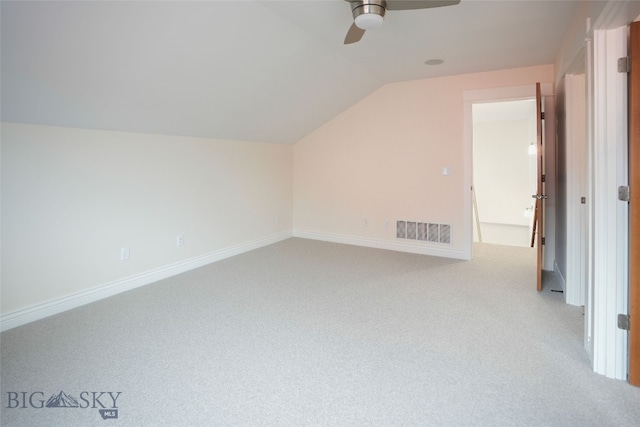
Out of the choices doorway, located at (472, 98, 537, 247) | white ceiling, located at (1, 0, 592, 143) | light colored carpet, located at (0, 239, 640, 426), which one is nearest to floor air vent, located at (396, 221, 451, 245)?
light colored carpet, located at (0, 239, 640, 426)

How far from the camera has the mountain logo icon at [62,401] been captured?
1.79 metres

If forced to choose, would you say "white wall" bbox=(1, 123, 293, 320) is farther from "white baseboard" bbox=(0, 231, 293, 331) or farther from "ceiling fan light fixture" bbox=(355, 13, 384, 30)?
"ceiling fan light fixture" bbox=(355, 13, 384, 30)

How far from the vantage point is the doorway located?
8.05 meters

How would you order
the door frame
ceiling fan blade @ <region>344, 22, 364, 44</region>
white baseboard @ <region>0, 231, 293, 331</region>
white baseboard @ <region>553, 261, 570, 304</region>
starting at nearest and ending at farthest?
ceiling fan blade @ <region>344, 22, 364, 44</region>, white baseboard @ <region>0, 231, 293, 331</region>, white baseboard @ <region>553, 261, 570, 304</region>, the door frame

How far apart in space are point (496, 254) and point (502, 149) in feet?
14.9

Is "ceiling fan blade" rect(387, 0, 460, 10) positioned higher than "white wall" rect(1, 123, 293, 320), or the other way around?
"ceiling fan blade" rect(387, 0, 460, 10)

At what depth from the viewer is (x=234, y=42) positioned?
115 inches

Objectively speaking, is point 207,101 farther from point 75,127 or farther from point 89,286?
point 89,286

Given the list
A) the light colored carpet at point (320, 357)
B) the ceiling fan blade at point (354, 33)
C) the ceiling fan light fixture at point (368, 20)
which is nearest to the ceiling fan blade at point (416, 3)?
the ceiling fan light fixture at point (368, 20)

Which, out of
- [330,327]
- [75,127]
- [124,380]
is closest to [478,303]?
[330,327]

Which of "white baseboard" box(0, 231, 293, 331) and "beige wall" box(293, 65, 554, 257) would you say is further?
"beige wall" box(293, 65, 554, 257)

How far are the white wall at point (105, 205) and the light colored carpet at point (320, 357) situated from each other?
0.34 m

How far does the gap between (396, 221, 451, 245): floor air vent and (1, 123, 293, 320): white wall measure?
222cm

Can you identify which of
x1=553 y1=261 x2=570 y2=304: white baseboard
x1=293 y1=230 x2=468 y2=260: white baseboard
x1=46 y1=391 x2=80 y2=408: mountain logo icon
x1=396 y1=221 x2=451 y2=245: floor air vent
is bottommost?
x1=46 y1=391 x2=80 y2=408: mountain logo icon
